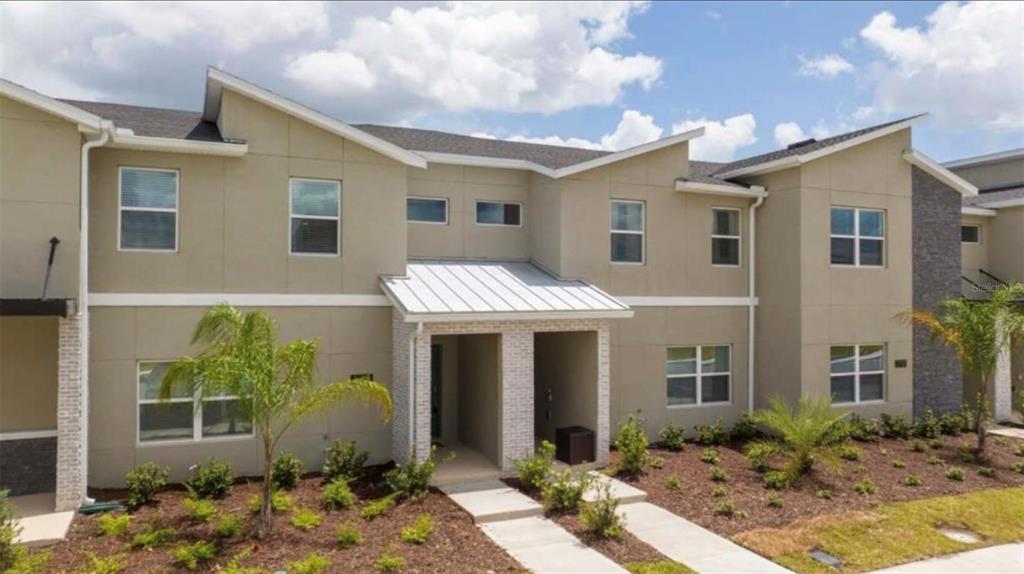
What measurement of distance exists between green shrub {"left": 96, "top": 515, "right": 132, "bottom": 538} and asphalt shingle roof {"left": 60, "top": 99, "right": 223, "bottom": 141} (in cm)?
625

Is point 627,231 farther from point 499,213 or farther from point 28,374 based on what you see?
point 28,374

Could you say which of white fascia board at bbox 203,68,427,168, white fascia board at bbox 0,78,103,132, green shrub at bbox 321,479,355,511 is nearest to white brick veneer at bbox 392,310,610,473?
green shrub at bbox 321,479,355,511

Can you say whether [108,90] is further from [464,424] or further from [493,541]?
[493,541]

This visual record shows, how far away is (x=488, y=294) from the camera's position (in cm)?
1265

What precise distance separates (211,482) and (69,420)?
228cm

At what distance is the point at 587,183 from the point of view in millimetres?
14555

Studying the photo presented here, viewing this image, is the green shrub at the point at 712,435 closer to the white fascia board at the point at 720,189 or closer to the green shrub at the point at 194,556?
the white fascia board at the point at 720,189

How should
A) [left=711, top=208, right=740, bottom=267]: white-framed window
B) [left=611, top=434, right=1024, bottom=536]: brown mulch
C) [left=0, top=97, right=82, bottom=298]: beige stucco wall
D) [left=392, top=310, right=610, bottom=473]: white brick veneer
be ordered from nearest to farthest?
[left=0, top=97, right=82, bottom=298]: beige stucco wall, [left=611, top=434, right=1024, bottom=536]: brown mulch, [left=392, top=310, right=610, bottom=473]: white brick veneer, [left=711, top=208, right=740, bottom=267]: white-framed window

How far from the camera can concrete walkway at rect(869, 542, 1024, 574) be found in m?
8.46

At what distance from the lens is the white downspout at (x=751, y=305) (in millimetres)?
16016

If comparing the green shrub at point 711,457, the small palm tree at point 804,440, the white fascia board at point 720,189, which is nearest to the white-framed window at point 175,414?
the green shrub at point 711,457

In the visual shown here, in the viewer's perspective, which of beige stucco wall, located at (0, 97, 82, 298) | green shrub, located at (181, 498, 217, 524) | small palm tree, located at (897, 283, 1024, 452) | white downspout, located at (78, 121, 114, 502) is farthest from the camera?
small palm tree, located at (897, 283, 1024, 452)

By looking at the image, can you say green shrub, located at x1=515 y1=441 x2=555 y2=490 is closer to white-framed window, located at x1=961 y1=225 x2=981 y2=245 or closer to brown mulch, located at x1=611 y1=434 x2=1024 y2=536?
brown mulch, located at x1=611 y1=434 x2=1024 y2=536

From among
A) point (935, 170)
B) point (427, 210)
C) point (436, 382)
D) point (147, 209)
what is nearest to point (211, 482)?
point (147, 209)
